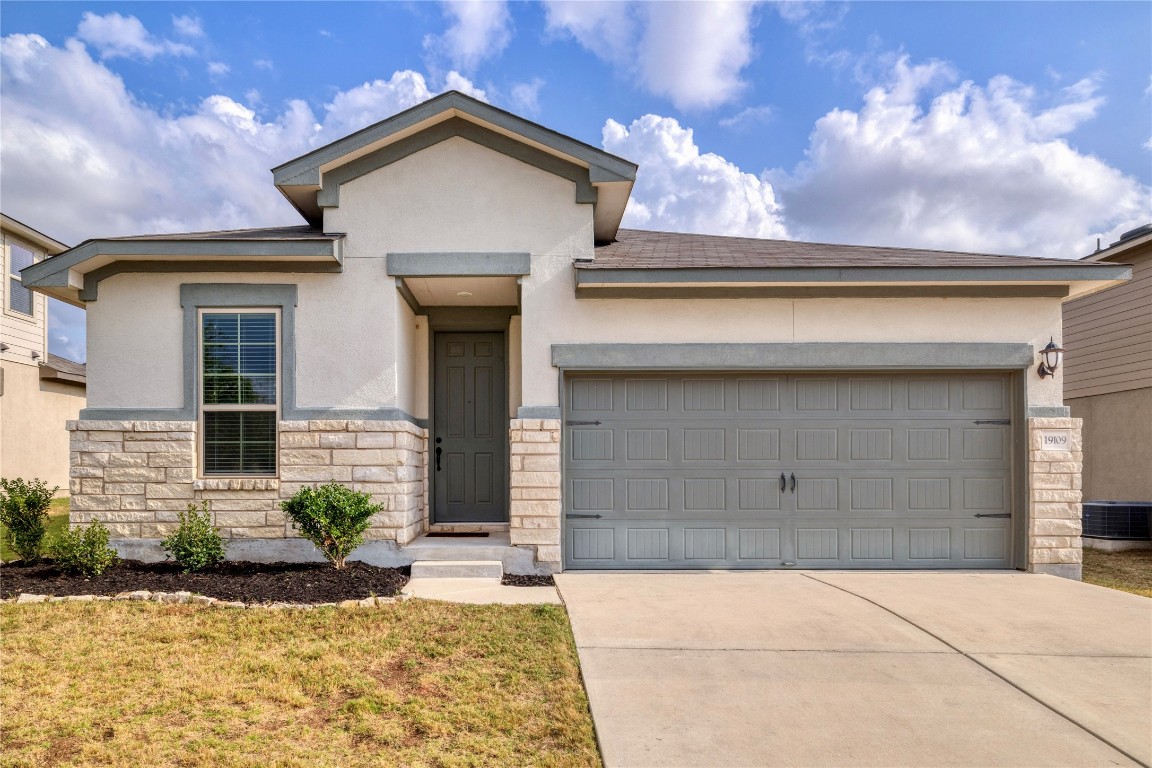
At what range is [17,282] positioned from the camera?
53.8 feet

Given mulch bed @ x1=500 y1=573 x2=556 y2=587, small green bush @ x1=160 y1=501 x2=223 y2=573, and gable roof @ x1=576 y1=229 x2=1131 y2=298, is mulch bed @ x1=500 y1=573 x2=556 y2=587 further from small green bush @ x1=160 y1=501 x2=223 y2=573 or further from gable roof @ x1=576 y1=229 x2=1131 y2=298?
gable roof @ x1=576 y1=229 x2=1131 y2=298

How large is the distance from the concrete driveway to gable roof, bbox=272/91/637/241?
460 centimetres

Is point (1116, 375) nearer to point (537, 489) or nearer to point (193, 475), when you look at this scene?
point (537, 489)

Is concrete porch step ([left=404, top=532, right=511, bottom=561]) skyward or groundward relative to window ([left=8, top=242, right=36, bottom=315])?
groundward

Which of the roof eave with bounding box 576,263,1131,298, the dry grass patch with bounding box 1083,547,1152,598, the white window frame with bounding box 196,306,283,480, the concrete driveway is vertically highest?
the roof eave with bounding box 576,263,1131,298

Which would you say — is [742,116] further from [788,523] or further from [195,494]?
[195,494]

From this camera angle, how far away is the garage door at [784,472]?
8086 millimetres

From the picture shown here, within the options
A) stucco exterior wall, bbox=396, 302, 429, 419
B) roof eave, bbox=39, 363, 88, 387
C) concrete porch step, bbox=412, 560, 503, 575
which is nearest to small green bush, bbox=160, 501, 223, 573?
concrete porch step, bbox=412, 560, 503, 575

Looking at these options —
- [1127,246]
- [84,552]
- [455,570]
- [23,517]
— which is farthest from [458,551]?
[1127,246]

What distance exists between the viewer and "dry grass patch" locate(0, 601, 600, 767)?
352cm

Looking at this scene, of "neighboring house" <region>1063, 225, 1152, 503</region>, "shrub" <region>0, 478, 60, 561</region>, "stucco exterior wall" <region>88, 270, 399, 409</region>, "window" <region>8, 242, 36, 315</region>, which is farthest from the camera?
"window" <region>8, 242, 36, 315</region>

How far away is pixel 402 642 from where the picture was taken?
521 centimetres

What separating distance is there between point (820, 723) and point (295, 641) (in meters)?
3.70

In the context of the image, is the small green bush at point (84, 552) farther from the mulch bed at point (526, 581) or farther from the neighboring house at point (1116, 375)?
the neighboring house at point (1116, 375)
